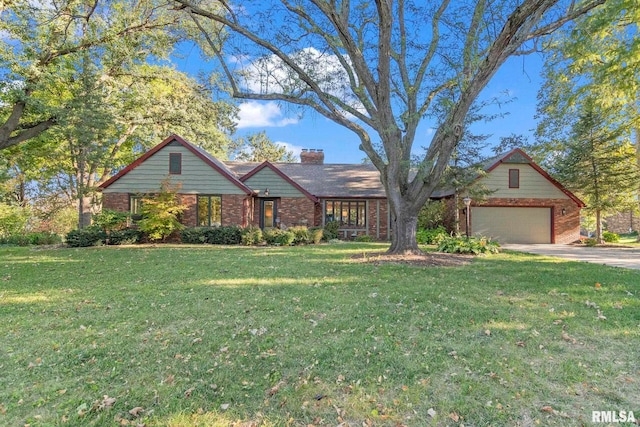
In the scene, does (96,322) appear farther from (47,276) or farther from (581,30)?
(581,30)

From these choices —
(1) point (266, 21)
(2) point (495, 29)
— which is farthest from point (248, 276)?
(2) point (495, 29)

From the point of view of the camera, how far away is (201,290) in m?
6.10

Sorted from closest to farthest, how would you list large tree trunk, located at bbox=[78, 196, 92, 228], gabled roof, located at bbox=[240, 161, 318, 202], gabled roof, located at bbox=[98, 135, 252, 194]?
gabled roof, located at bbox=[98, 135, 252, 194] → large tree trunk, located at bbox=[78, 196, 92, 228] → gabled roof, located at bbox=[240, 161, 318, 202]

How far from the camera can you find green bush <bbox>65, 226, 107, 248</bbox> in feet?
47.2

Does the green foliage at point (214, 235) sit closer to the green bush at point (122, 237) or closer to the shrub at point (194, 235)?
the shrub at point (194, 235)

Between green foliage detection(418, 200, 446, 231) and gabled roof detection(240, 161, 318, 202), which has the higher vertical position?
gabled roof detection(240, 161, 318, 202)

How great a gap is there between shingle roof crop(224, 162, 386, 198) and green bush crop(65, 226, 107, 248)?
301 inches

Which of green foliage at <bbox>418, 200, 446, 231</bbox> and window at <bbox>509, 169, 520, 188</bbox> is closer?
green foliage at <bbox>418, 200, 446, 231</bbox>

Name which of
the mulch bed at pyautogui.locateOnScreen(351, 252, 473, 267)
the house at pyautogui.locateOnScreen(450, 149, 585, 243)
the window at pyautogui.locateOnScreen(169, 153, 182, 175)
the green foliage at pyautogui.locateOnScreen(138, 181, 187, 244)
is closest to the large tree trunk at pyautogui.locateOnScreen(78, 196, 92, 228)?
the green foliage at pyautogui.locateOnScreen(138, 181, 187, 244)

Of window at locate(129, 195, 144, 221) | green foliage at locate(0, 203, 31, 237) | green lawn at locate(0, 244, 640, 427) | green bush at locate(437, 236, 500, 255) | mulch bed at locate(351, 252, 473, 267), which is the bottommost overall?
green lawn at locate(0, 244, 640, 427)

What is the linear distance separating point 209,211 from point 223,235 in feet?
7.07

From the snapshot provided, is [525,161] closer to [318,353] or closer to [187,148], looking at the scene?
[187,148]

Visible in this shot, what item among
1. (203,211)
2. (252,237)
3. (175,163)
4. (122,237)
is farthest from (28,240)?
(252,237)

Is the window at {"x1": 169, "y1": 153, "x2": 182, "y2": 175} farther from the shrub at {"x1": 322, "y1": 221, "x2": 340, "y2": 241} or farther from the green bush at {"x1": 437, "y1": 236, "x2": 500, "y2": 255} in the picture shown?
the green bush at {"x1": 437, "y1": 236, "x2": 500, "y2": 255}
